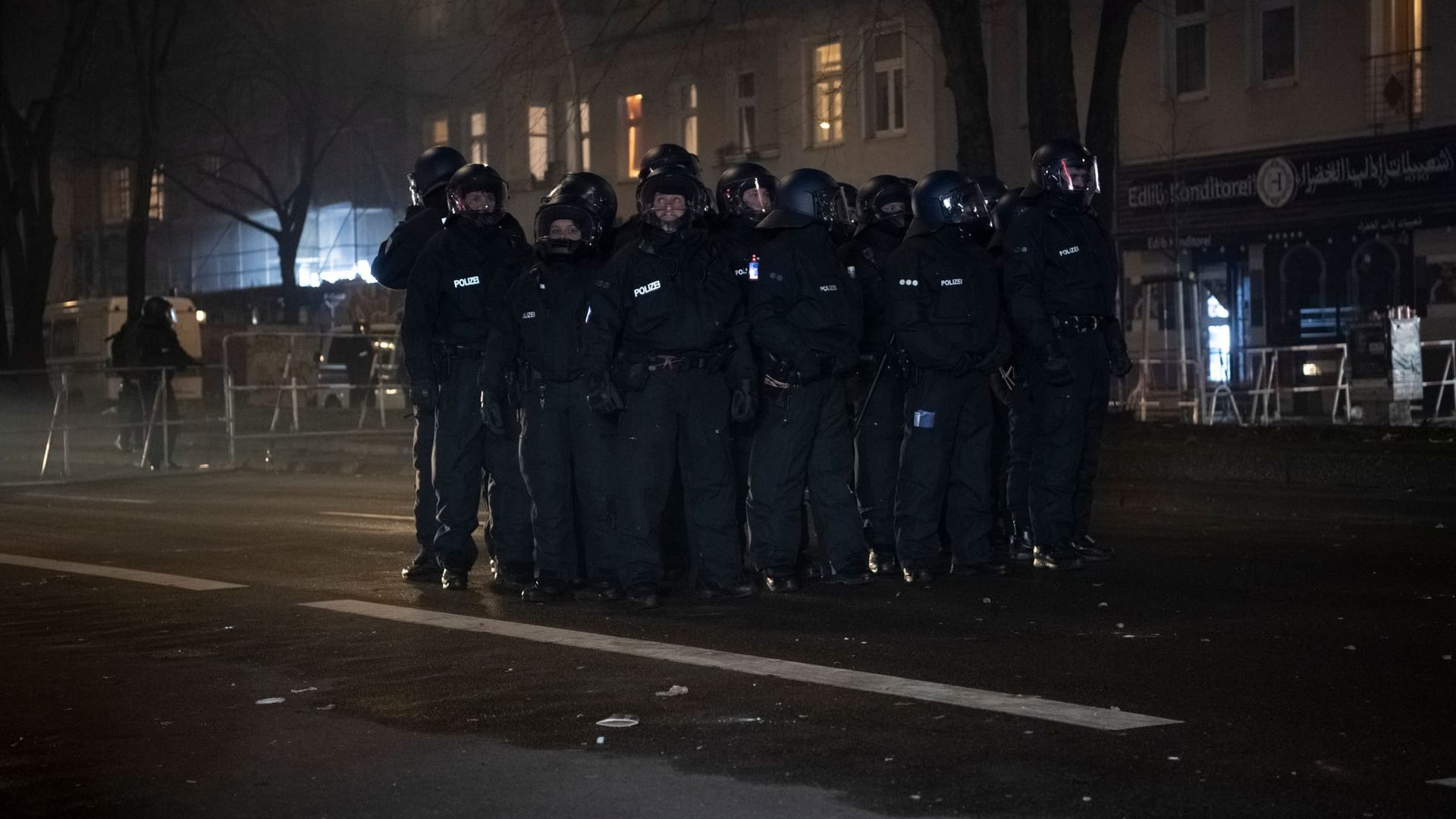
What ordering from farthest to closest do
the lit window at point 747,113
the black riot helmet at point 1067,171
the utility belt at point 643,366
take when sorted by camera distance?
the lit window at point 747,113
the black riot helmet at point 1067,171
the utility belt at point 643,366

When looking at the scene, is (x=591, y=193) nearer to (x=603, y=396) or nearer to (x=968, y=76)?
(x=603, y=396)

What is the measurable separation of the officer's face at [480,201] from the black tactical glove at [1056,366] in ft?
9.79

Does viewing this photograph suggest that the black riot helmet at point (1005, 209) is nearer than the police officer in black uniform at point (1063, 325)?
No

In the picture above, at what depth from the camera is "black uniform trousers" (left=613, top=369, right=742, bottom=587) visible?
30.8 feet

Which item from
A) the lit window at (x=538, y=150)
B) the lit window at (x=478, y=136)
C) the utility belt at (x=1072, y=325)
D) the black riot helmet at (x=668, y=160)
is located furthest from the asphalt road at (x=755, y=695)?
the lit window at (x=478, y=136)

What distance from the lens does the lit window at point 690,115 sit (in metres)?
36.1

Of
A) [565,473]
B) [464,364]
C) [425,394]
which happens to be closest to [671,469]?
[565,473]

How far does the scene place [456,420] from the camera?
401 inches

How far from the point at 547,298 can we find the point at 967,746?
4388 mm

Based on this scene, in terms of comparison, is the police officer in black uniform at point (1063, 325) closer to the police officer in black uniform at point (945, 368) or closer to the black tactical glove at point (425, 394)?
the police officer in black uniform at point (945, 368)

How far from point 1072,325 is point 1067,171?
830 mm

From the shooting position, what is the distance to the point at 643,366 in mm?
9336

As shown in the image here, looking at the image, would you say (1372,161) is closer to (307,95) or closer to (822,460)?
(822,460)

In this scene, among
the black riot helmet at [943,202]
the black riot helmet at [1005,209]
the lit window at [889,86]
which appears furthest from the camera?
the lit window at [889,86]
